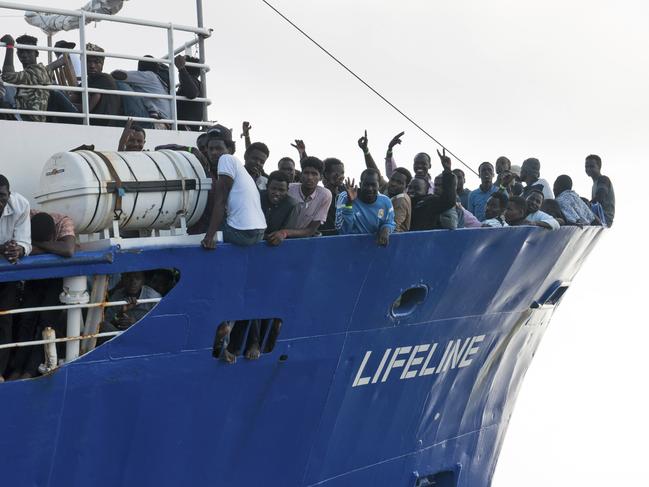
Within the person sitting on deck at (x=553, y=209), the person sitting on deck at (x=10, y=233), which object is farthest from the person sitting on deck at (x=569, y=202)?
the person sitting on deck at (x=10, y=233)

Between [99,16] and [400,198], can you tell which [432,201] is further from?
[99,16]

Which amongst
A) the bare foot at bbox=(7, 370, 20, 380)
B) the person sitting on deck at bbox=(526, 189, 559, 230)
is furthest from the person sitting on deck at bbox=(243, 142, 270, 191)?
the person sitting on deck at bbox=(526, 189, 559, 230)

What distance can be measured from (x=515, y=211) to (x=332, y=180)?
256 cm

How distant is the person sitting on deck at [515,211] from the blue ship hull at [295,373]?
0.18 m

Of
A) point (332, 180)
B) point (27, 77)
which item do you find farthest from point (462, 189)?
point (27, 77)

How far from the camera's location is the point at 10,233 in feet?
28.1

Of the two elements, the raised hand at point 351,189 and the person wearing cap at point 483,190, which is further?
the person wearing cap at point 483,190

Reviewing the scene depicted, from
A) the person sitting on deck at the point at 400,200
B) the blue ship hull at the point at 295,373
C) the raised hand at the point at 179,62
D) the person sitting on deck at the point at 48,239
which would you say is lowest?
the blue ship hull at the point at 295,373

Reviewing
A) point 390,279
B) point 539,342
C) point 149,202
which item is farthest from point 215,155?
point 539,342

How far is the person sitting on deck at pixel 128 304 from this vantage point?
938 centimetres

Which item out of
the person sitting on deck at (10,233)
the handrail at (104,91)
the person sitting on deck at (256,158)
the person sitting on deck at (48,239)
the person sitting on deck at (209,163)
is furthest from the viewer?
the handrail at (104,91)

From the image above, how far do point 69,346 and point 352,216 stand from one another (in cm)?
295

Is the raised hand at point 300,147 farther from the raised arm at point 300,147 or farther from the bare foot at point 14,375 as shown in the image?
the bare foot at point 14,375

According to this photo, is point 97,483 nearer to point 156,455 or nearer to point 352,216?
point 156,455
